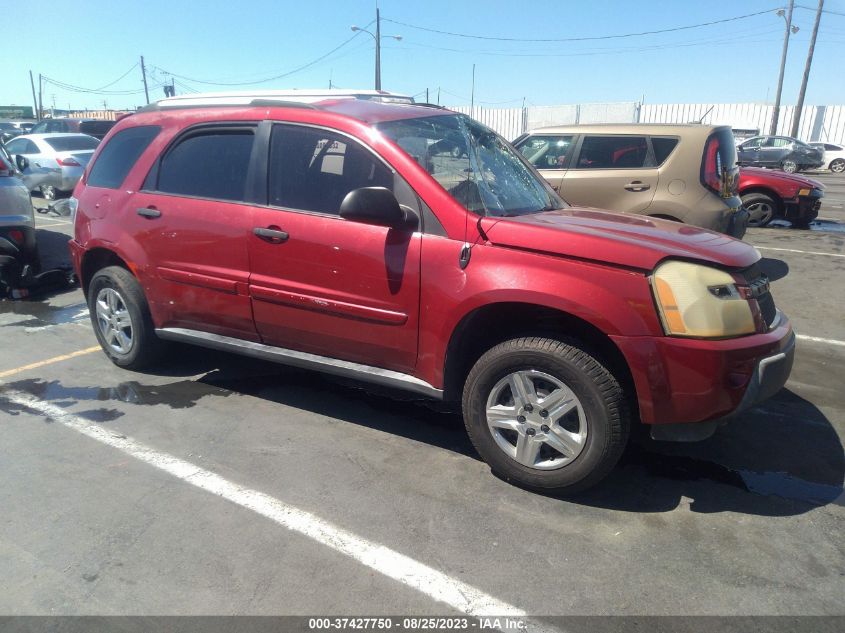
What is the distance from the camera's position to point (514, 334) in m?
3.16

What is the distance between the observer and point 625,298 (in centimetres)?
279

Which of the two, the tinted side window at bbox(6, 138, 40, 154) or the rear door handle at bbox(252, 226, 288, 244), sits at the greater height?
the tinted side window at bbox(6, 138, 40, 154)

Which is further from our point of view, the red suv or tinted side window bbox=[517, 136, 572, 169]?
tinted side window bbox=[517, 136, 572, 169]

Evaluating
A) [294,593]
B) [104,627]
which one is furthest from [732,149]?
[104,627]

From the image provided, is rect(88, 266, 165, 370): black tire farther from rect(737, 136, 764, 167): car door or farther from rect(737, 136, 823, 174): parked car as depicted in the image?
rect(737, 136, 823, 174): parked car

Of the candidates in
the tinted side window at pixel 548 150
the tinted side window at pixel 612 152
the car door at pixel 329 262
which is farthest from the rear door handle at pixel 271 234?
the tinted side window at pixel 612 152

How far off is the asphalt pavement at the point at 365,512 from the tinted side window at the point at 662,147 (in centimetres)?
337

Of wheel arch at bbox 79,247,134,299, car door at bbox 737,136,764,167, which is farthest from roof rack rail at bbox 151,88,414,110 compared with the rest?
car door at bbox 737,136,764,167

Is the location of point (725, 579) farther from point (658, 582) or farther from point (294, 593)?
point (294, 593)

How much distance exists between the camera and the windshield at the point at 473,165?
3385 millimetres

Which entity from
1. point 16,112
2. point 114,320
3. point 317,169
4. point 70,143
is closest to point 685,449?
point 317,169

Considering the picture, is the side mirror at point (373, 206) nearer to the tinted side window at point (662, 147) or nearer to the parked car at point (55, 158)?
the tinted side window at point (662, 147)

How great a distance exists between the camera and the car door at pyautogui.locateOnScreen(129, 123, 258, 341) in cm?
387

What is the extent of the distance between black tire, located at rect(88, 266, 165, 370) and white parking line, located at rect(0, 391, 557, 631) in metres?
0.78
